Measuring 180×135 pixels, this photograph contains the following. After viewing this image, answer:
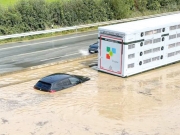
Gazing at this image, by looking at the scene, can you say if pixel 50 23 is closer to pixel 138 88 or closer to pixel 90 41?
pixel 90 41

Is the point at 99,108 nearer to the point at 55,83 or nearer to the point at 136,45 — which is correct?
the point at 55,83

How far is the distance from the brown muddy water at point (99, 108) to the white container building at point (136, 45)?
0.79 metres

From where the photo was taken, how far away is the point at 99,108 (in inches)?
853

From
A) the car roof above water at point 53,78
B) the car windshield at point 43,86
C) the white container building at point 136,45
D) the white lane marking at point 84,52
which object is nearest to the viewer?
the car windshield at point 43,86

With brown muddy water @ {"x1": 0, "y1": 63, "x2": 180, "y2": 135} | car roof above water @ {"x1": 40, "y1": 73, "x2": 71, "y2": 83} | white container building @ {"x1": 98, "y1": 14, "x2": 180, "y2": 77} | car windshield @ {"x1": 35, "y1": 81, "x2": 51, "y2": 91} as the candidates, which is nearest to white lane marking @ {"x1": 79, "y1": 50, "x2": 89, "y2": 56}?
white container building @ {"x1": 98, "y1": 14, "x2": 180, "y2": 77}

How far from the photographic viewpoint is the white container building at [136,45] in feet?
85.0

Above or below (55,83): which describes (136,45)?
above

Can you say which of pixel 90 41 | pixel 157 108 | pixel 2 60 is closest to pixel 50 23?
pixel 90 41

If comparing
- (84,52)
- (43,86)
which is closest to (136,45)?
(43,86)

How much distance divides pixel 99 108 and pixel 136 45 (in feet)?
20.8

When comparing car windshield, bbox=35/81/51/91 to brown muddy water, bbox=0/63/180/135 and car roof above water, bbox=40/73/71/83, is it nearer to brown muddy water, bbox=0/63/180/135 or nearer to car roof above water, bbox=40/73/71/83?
car roof above water, bbox=40/73/71/83

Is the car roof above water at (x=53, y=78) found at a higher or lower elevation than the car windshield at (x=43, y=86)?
higher

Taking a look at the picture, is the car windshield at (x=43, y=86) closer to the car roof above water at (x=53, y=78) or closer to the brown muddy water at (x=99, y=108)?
the car roof above water at (x=53, y=78)

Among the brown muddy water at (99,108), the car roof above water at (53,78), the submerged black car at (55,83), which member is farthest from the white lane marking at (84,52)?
the car roof above water at (53,78)
